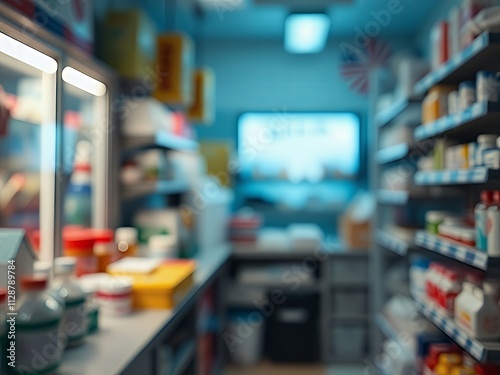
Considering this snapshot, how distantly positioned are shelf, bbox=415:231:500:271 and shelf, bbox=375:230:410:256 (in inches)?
23.7

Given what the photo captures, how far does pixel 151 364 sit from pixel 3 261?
80 cm

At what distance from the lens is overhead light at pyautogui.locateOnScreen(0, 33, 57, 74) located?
1838mm

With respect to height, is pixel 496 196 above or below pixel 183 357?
above

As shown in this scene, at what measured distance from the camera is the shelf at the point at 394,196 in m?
3.14

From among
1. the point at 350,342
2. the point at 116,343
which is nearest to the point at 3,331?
the point at 116,343

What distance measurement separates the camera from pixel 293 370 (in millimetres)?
3967

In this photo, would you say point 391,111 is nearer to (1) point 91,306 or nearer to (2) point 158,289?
(2) point 158,289

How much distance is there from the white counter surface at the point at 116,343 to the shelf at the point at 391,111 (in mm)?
1866

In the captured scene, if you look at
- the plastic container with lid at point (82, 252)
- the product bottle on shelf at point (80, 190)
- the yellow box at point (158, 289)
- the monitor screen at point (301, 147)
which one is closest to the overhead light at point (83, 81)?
the product bottle on shelf at point (80, 190)

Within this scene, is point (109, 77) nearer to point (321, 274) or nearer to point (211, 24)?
point (211, 24)

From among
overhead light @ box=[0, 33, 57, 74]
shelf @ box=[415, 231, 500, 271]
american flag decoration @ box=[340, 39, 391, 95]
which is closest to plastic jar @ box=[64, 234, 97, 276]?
overhead light @ box=[0, 33, 57, 74]

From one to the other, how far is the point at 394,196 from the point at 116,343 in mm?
2316

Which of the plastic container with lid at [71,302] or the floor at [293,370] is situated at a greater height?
the plastic container with lid at [71,302]

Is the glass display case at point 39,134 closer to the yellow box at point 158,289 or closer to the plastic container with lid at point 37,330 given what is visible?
the yellow box at point 158,289
